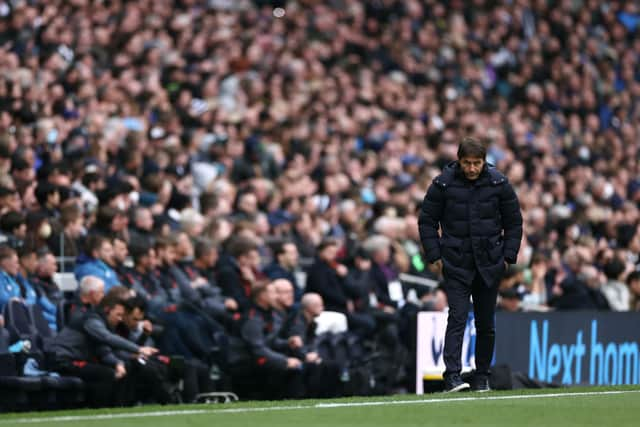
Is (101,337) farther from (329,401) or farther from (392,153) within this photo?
(392,153)

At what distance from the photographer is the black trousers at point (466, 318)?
12.7m

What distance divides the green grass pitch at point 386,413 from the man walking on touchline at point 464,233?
0.62 metres

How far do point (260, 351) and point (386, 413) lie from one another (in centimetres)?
425

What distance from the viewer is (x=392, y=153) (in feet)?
82.5

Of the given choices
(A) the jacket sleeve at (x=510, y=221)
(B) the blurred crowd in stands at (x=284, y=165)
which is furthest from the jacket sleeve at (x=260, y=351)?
(A) the jacket sleeve at (x=510, y=221)

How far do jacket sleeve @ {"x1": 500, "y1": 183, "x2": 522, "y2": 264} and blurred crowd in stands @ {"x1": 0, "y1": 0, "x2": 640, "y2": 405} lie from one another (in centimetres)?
317

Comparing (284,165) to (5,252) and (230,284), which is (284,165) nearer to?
(230,284)

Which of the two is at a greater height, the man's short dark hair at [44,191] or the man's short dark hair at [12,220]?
the man's short dark hair at [44,191]

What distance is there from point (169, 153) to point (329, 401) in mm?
8191

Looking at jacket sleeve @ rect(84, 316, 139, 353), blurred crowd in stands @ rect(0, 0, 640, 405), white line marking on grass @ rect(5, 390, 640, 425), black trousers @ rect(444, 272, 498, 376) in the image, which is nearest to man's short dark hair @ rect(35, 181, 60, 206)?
blurred crowd in stands @ rect(0, 0, 640, 405)

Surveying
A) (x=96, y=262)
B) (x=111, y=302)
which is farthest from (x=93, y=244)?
(x=111, y=302)

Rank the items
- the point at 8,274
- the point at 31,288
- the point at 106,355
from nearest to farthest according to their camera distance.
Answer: the point at 106,355 < the point at 8,274 < the point at 31,288

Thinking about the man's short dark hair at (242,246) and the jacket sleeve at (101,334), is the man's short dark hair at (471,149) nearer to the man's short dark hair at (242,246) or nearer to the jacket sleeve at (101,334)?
the jacket sleeve at (101,334)

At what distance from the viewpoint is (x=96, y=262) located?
14.8 m
